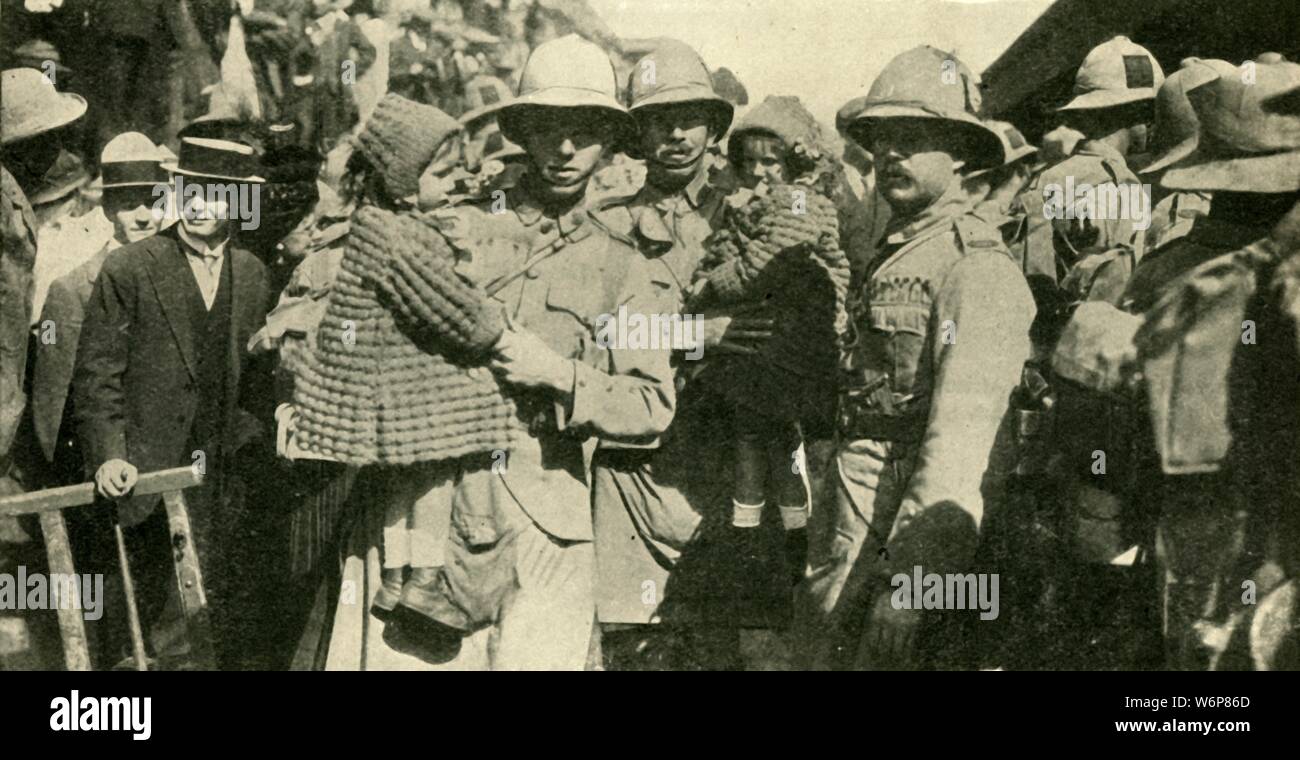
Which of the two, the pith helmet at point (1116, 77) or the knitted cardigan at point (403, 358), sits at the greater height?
the pith helmet at point (1116, 77)

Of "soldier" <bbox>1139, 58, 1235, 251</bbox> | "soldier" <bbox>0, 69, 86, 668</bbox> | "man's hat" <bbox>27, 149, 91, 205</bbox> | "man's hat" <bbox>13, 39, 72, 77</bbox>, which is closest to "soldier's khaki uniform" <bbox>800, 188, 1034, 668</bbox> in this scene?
"soldier" <bbox>1139, 58, 1235, 251</bbox>

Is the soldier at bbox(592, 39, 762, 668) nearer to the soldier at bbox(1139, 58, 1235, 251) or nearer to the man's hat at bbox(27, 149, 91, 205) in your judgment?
the soldier at bbox(1139, 58, 1235, 251)

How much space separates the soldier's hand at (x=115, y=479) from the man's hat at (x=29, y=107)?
1.31 metres

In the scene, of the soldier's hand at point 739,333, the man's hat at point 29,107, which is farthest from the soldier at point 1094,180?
the man's hat at point 29,107

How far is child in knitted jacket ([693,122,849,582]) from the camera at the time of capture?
6355 millimetres

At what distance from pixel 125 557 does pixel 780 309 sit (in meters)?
2.39

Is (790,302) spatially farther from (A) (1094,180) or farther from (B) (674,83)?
(A) (1094,180)

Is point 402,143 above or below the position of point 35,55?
below

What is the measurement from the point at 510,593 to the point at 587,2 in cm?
222

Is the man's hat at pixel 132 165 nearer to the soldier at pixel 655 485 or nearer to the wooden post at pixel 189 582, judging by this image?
the wooden post at pixel 189 582

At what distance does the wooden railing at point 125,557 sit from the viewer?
6.38 meters

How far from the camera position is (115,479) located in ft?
21.2

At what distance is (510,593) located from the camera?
612 cm

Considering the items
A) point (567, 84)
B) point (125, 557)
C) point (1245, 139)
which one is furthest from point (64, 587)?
point (1245, 139)
